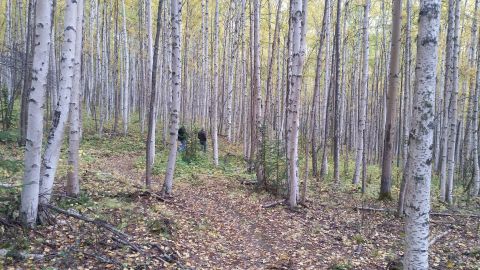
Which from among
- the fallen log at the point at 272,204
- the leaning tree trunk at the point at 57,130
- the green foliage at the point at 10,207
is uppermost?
the leaning tree trunk at the point at 57,130

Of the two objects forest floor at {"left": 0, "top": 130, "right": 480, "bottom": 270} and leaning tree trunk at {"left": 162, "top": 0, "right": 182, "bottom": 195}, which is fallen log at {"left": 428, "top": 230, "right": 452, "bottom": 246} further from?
leaning tree trunk at {"left": 162, "top": 0, "right": 182, "bottom": 195}

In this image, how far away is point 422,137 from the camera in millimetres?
3666

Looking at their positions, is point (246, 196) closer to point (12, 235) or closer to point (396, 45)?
point (396, 45)

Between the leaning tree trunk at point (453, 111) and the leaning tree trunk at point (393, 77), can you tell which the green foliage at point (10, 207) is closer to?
the leaning tree trunk at point (393, 77)

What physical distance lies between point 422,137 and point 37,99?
4311 mm

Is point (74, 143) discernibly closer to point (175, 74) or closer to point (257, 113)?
point (175, 74)

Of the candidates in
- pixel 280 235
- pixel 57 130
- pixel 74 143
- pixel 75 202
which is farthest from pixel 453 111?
pixel 57 130

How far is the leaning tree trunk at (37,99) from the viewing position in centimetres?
425

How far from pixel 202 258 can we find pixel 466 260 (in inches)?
157

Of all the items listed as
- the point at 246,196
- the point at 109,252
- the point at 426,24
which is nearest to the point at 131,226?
the point at 109,252

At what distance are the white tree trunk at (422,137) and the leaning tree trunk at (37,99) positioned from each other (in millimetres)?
4162

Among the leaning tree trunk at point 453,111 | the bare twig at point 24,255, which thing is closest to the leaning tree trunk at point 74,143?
the bare twig at point 24,255

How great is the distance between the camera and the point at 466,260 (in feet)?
18.0

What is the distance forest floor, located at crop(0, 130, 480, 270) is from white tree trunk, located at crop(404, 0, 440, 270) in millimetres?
1461
